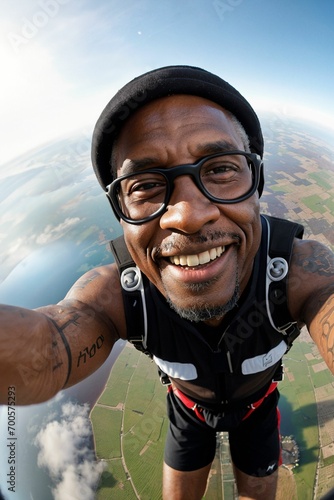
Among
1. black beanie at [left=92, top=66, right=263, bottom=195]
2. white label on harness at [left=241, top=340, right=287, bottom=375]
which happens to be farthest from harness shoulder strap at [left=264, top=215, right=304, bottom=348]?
black beanie at [left=92, top=66, right=263, bottom=195]

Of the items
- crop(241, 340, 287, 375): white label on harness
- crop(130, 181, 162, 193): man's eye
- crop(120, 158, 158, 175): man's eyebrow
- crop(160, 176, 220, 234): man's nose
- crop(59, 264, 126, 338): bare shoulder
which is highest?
crop(120, 158, 158, 175): man's eyebrow

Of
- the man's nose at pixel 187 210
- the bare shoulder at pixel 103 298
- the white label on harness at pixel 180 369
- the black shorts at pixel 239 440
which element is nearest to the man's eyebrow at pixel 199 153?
the man's nose at pixel 187 210

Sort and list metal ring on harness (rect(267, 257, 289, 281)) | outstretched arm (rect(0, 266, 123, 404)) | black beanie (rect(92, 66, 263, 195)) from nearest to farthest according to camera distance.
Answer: outstretched arm (rect(0, 266, 123, 404)), black beanie (rect(92, 66, 263, 195)), metal ring on harness (rect(267, 257, 289, 281))

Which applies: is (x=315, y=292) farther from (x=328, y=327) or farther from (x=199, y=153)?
(x=199, y=153)

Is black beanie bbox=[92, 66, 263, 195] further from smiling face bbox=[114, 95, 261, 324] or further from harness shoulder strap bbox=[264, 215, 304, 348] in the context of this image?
harness shoulder strap bbox=[264, 215, 304, 348]

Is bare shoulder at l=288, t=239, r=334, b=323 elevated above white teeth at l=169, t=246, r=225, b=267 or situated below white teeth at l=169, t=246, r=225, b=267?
below

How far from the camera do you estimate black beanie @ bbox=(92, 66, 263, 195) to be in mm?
1032

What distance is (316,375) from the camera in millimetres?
6320

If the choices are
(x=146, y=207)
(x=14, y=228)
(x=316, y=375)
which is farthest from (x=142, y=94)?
(x=14, y=228)

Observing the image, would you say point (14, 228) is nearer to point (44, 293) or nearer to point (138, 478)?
point (44, 293)

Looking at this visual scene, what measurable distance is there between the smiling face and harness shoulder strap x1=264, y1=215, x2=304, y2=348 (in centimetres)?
19

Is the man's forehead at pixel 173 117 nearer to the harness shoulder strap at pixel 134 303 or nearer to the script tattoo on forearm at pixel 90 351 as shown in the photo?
the harness shoulder strap at pixel 134 303

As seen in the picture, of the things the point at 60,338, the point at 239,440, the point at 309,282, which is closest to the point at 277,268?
the point at 309,282

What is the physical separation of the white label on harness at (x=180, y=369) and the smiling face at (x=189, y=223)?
45 centimetres
